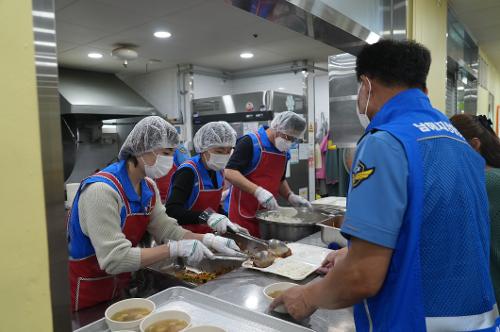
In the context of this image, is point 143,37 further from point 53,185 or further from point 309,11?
point 53,185

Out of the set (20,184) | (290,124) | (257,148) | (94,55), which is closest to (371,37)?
(290,124)

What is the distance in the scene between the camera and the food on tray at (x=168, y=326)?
106cm

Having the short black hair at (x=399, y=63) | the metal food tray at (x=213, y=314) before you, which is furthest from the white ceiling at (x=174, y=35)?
the metal food tray at (x=213, y=314)

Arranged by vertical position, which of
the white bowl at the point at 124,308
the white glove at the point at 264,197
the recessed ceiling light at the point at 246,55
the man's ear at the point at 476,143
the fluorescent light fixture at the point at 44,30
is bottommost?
the white bowl at the point at 124,308

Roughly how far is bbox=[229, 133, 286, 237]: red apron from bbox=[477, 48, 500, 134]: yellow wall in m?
4.01

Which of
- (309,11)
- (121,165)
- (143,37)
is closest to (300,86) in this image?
(143,37)

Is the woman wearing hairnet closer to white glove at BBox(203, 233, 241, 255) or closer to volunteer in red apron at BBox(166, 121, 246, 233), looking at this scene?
white glove at BBox(203, 233, 241, 255)

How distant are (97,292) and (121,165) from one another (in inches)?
21.6

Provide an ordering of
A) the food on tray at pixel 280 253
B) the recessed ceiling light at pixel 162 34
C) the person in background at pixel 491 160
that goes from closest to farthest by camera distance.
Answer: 1. the person in background at pixel 491 160
2. the food on tray at pixel 280 253
3. the recessed ceiling light at pixel 162 34

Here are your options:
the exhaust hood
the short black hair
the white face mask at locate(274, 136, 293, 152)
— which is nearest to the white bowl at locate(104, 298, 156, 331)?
the short black hair

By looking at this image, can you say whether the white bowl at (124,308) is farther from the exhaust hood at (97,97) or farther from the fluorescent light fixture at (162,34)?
the exhaust hood at (97,97)

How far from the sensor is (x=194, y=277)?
167 cm

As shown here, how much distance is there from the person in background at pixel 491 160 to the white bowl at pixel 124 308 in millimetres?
1270

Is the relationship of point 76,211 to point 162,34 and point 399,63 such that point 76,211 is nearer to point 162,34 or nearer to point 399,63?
point 399,63
